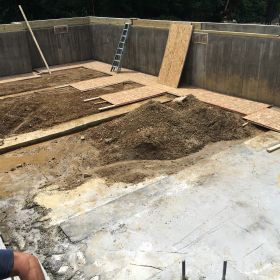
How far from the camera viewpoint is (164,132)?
7.79 m

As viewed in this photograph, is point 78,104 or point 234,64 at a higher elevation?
point 234,64

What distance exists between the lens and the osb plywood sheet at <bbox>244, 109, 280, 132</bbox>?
27.6ft

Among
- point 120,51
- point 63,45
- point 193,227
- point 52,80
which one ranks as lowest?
point 193,227

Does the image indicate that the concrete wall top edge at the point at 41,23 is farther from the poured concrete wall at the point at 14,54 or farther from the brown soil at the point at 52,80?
the brown soil at the point at 52,80

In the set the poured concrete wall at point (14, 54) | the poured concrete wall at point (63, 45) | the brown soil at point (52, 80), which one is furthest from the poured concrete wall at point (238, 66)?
the poured concrete wall at point (14, 54)

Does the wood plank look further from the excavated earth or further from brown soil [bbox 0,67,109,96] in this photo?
brown soil [bbox 0,67,109,96]

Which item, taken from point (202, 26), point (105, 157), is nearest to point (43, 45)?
point (202, 26)

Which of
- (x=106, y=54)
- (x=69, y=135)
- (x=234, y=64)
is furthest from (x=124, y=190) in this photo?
Result: (x=106, y=54)

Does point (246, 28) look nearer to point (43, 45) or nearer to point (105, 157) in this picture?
point (105, 157)

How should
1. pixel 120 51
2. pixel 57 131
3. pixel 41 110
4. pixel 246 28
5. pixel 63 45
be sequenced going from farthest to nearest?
pixel 63 45, pixel 120 51, pixel 41 110, pixel 246 28, pixel 57 131

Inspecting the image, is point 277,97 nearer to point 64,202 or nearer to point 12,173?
point 64,202

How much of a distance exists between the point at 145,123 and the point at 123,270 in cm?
426

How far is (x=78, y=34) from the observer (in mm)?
16516

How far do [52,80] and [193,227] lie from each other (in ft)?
34.2
